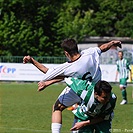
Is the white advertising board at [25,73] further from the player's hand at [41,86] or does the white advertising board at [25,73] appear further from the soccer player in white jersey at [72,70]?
the player's hand at [41,86]

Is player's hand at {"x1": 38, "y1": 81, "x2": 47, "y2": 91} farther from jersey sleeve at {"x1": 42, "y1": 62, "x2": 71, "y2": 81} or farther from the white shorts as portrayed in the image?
the white shorts

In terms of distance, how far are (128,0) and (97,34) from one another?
5.64m

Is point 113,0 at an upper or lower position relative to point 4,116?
upper

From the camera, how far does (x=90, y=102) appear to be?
7.77 metres

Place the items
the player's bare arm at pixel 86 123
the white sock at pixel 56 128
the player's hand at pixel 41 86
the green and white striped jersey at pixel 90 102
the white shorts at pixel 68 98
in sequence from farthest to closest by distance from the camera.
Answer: the white shorts at pixel 68 98 → the white sock at pixel 56 128 → the player's hand at pixel 41 86 → the player's bare arm at pixel 86 123 → the green and white striped jersey at pixel 90 102

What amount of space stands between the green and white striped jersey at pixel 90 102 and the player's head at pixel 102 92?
11 cm

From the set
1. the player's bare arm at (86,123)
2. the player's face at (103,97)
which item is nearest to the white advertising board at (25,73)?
the player's bare arm at (86,123)

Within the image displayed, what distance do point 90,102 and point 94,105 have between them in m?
0.07

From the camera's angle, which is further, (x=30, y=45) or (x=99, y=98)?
(x=30, y=45)

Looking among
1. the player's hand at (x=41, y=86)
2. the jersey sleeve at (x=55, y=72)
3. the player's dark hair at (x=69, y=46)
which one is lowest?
the player's hand at (x=41, y=86)

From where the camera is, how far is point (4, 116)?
51.0ft

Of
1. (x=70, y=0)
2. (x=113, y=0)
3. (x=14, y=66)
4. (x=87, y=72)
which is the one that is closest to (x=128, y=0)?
(x=113, y=0)

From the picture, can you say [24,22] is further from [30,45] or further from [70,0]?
[70,0]

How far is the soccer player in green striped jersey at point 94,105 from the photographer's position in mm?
7609
